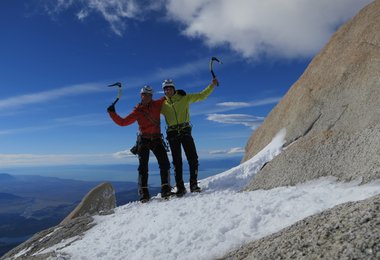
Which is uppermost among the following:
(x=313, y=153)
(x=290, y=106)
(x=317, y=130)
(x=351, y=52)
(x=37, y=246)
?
(x=351, y=52)

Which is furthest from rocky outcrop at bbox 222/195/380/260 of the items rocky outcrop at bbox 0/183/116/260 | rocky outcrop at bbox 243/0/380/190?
rocky outcrop at bbox 0/183/116/260

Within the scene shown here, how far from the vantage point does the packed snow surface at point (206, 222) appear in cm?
929

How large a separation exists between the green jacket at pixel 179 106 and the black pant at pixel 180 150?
41 cm

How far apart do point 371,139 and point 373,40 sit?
20.6 feet

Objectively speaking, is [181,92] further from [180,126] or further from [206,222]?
[206,222]

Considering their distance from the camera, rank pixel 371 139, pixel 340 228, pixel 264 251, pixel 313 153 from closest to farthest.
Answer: pixel 340 228
pixel 264 251
pixel 371 139
pixel 313 153

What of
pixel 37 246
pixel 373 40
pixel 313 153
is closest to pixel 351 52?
pixel 373 40

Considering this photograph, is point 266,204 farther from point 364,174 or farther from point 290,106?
point 290,106

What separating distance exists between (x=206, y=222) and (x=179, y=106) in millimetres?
→ 5636

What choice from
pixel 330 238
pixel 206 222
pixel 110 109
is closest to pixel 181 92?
pixel 110 109

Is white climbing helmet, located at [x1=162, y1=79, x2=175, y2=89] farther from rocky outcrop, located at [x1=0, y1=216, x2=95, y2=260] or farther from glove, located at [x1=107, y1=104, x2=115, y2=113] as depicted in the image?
rocky outcrop, located at [x1=0, y1=216, x2=95, y2=260]

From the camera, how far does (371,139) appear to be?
12547 mm

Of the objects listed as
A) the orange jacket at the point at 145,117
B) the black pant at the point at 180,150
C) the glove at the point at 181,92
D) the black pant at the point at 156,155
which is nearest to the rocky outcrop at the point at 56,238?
the black pant at the point at 156,155

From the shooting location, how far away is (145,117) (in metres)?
15.1
